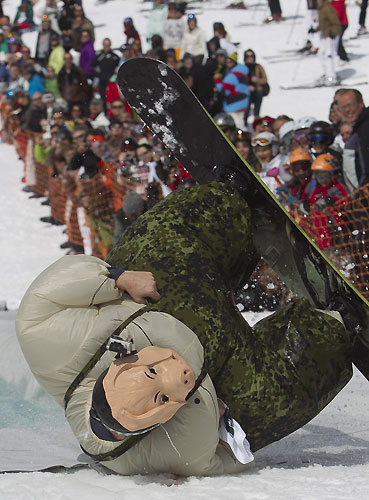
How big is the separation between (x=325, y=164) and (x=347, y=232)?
65cm

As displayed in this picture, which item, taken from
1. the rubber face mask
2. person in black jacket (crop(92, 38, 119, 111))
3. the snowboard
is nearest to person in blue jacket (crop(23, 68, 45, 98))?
person in black jacket (crop(92, 38, 119, 111))

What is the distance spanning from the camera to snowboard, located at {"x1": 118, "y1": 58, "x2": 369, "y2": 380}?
384 centimetres

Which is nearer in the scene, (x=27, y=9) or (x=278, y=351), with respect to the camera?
(x=278, y=351)

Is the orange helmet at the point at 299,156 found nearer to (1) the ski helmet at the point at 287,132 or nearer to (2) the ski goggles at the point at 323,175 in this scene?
(2) the ski goggles at the point at 323,175

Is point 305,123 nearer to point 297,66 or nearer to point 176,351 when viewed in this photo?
point 176,351

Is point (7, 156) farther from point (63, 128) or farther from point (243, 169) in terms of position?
point (243, 169)

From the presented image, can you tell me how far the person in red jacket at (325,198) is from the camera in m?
6.59

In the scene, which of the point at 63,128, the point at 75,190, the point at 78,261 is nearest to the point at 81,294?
the point at 78,261

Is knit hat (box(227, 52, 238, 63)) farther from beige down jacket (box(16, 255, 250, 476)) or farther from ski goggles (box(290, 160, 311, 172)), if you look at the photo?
beige down jacket (box(16, 255, 250, 476))

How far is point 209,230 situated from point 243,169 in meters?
0.38

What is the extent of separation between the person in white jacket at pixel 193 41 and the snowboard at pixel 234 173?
971cm

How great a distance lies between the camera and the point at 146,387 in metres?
3.04

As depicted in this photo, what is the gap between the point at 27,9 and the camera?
21.3 meters

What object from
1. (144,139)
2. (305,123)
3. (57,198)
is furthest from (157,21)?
(305,123)
